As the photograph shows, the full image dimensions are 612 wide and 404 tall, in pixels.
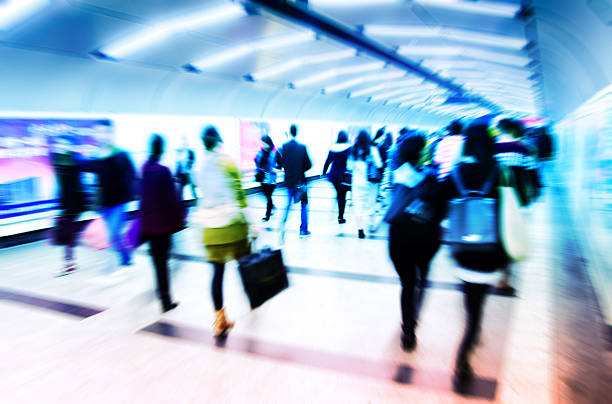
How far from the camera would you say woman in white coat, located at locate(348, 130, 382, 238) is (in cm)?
659

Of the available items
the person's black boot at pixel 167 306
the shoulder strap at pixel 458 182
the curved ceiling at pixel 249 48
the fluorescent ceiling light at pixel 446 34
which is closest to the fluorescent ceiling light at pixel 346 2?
the curved ceiling at pixel 249 48

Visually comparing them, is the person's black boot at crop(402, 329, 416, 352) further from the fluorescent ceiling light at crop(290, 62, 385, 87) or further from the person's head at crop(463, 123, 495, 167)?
the fluorescent ceiling light at crop(290, 62, 385, 87)

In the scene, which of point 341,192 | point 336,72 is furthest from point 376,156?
point 336,72

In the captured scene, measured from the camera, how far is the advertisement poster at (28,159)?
7234 mm

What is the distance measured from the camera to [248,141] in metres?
14.7

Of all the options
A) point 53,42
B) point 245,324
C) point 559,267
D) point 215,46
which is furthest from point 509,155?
point 53,42

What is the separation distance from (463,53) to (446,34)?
2622 mm

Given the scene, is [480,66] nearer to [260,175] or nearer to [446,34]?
[446,34]

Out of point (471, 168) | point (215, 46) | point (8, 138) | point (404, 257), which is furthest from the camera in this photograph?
point (215, 46)

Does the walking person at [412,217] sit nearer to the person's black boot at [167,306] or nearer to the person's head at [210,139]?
the person's head at [210,139]

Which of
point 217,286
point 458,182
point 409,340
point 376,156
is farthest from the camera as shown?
point 376,156

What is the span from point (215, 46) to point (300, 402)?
808 cm

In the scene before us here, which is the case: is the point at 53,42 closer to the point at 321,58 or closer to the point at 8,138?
the point at 8,138

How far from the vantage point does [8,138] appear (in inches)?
288
